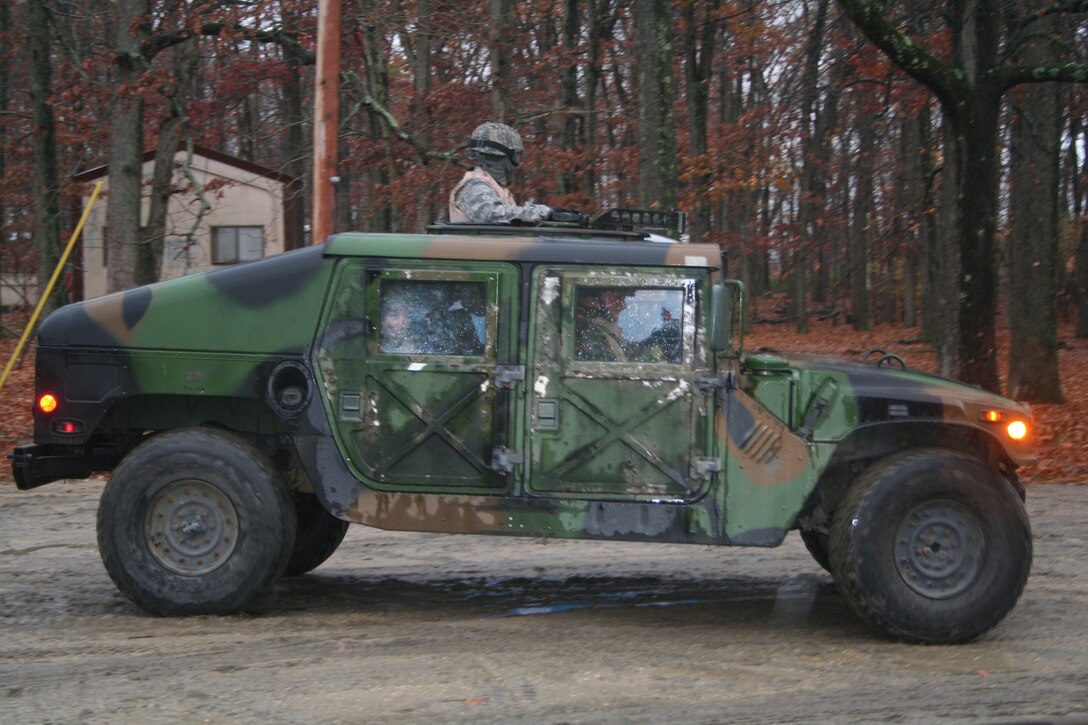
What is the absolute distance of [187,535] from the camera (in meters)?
6.11

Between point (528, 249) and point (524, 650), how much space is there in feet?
6.63

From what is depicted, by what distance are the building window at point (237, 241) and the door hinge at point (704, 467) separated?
2627 centimetres

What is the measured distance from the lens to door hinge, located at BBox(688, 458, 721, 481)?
6.03m

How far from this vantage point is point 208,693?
5020 mm

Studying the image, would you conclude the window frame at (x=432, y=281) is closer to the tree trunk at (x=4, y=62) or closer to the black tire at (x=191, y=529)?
the black tire at (x=191, y=529)

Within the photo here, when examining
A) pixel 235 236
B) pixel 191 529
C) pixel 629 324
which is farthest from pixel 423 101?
pixel 191 529

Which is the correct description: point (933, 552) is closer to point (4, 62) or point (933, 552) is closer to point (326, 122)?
point (326, 122)

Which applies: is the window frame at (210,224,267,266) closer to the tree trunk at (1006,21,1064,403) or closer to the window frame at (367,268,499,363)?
the tree trunk at (1006,21,1064,403)

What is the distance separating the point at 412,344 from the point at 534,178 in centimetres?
1651

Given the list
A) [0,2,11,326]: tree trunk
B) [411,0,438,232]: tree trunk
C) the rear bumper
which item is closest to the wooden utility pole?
[411,0,438,232]: tree trunk

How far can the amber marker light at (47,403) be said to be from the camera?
6.24 m

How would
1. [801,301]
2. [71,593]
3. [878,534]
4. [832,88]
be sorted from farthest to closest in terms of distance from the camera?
1. [801,301]
2. [832,88]
3. [71,593]
4. [878,534]

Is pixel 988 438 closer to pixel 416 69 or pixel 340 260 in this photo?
pixel 340 260

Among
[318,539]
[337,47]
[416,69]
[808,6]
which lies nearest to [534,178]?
[416,69]
